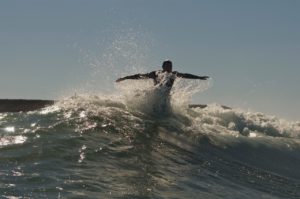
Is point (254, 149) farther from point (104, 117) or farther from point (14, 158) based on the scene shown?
point (14, 158)

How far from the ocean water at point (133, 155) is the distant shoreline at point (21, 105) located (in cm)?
457

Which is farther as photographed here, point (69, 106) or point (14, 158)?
point (69, 106)

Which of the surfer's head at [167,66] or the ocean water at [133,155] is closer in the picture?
the ocean water at [133,155]

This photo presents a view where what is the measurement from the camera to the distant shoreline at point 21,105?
18095 millimetres

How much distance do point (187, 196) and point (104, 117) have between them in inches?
202

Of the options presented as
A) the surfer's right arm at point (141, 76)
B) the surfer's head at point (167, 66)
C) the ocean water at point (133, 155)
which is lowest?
the ocean water at point (133, 155)

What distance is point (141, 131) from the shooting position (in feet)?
36.4

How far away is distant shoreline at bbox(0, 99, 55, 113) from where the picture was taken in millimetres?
18095

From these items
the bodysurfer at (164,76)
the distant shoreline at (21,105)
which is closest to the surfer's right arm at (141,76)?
the bodysurfer at (164,76)

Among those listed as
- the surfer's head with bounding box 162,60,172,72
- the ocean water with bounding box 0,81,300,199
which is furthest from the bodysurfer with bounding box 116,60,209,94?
the ocean water with bounding box 0,81,300,199

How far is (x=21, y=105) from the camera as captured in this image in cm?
1867

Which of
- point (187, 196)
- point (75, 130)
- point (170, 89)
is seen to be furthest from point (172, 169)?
point (170, 89)

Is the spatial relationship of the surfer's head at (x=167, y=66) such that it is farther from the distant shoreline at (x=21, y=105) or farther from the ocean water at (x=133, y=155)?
the distant shoreline at (x=21, y=105)

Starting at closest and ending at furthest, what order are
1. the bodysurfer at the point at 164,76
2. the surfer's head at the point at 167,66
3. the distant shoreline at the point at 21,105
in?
the bodysurfer at the point at 164,76 < the surfer's head at the point at 167,66 < the distant shoreline at the point at 21,105
